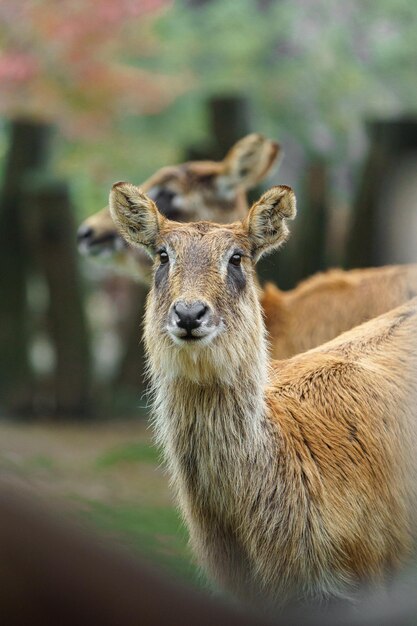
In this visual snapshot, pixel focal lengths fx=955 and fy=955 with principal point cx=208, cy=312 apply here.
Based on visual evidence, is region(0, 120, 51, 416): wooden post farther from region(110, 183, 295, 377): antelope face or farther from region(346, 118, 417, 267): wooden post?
region(110, 183, 295, 377): antelope face

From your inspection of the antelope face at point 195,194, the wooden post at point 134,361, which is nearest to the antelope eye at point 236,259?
the antelope face at point 195,194

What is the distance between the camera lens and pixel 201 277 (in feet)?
9.55

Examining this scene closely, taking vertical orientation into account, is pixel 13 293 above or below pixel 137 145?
below

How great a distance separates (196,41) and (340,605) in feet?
34.7

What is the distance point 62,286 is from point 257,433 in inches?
246

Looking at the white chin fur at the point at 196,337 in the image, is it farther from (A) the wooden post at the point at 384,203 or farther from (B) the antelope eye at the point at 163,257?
(A) the wooden post at the point at 384,203

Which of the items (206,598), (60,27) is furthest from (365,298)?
(60,27)

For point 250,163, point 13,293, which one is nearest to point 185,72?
point 13,293

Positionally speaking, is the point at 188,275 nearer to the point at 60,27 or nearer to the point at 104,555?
the point at 104,555

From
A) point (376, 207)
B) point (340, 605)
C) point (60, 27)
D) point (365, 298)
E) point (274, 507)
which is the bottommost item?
point (340, 605)

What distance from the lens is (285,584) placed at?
9.56 feet

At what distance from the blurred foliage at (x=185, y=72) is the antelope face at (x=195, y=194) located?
401 centimetres

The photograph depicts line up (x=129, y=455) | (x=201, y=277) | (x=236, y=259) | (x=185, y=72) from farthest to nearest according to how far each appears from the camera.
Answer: (x=185, y=72)
(x=129, y=455)
(x=236, y=259)
(x=201, y=277)

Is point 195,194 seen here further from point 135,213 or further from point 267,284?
point 135,213
